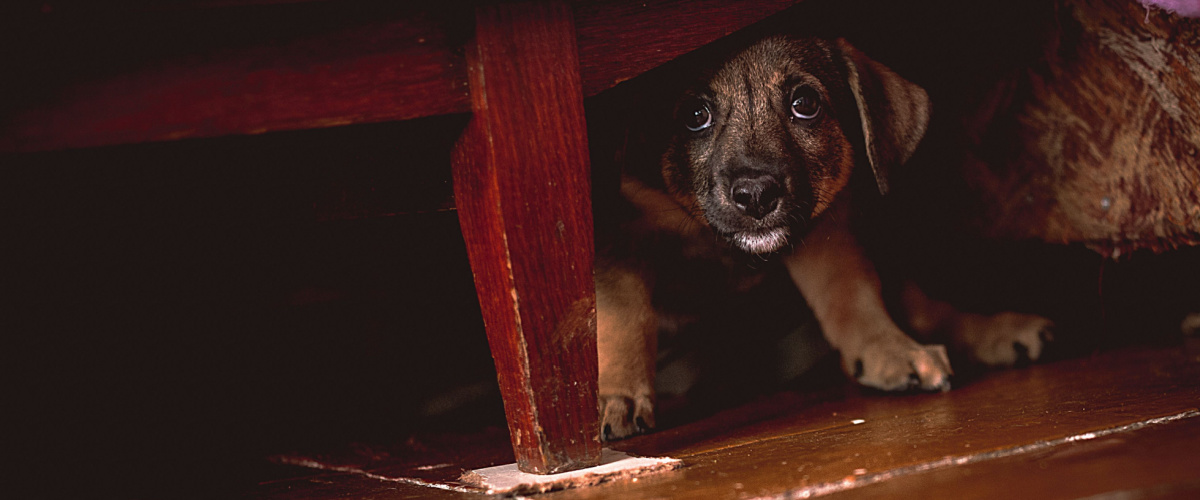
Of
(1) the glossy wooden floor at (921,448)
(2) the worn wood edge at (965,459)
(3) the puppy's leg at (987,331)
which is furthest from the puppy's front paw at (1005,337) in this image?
(2) the worn wood edge at (965,459)

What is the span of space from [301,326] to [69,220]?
1.36 meters

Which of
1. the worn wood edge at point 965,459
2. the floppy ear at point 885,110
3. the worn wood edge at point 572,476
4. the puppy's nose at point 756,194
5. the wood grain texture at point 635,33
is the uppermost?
the floppy ear at point 885,110

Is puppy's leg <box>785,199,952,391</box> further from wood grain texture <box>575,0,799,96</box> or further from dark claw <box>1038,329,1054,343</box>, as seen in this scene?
wood grain texture <box>575,0,799,96</box>

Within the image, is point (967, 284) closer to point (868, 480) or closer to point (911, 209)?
point (911, 209)

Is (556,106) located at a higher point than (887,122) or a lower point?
lower

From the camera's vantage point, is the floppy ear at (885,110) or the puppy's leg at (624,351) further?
the floppy ear at (885,110)

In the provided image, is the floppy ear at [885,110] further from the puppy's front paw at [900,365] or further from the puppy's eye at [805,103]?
the puppy's front paw at [900,365]

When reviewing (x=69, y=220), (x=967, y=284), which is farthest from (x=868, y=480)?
(x=967, y=284)

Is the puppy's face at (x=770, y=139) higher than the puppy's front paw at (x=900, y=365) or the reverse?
higher

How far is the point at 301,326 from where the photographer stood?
2.91 metres

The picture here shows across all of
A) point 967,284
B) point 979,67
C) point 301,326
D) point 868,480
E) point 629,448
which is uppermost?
point 979,67

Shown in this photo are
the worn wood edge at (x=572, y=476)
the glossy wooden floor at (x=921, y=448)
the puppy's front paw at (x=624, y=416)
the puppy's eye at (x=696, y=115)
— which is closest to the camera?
the glossy wooden floor at (x=921, y=448)

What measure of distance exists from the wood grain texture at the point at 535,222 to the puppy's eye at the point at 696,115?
0.99 m

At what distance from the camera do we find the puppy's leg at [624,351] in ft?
6.40
